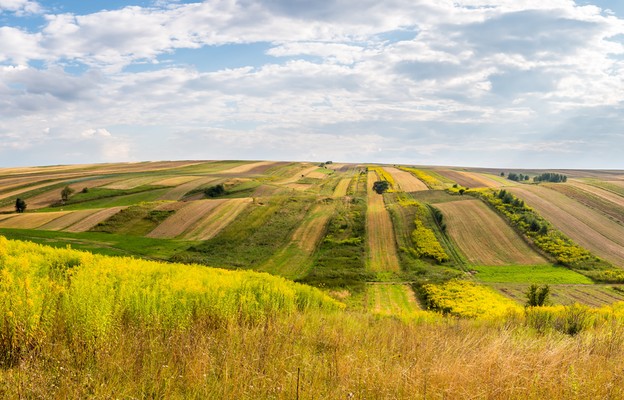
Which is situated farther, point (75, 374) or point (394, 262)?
point (394, 262)

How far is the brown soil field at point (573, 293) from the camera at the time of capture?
122ft

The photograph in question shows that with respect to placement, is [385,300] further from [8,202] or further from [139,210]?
[8,202]

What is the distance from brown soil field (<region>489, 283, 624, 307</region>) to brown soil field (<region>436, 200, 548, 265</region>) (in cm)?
859

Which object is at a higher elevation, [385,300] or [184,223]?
[184,223]

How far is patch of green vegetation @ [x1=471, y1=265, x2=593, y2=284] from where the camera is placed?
147ft

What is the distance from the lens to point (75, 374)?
516 cm

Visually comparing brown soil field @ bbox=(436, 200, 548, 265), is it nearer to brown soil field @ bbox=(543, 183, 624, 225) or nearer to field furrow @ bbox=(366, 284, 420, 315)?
field furrow @ bbox=(366, 284, 420, 315)

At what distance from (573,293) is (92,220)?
69.8 m

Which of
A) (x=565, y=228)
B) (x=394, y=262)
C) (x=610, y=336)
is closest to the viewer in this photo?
(x=610, y=336)

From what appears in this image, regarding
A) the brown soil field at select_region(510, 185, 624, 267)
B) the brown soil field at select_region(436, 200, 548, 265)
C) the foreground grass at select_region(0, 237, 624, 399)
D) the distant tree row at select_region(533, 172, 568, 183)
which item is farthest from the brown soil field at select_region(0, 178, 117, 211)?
the distant tree row at select_region(533, 172, 568, 183)

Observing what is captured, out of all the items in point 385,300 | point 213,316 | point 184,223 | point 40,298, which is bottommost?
point 385,300

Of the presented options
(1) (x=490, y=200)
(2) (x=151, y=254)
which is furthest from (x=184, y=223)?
(1) (x=490, y=200)

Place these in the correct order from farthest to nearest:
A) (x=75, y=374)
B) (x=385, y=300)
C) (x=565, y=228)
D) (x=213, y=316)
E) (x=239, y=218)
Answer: (x=239, y=218) → (x=565, y=228) → (x=385, y=300) → (x=213, y=316) → (x=75, y=374)

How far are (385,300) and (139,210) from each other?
51700mm
